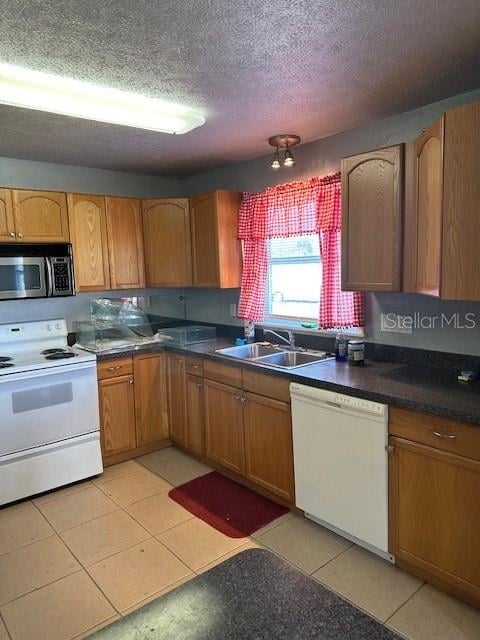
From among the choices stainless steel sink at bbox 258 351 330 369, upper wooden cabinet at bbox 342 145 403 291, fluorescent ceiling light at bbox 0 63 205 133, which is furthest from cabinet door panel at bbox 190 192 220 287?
upper wooden cabinet at bbox 342 145 403 291

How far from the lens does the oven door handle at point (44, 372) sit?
2.82m

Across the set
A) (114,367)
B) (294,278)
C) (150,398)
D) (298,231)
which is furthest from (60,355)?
(298,231)

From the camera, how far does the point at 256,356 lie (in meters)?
3.29

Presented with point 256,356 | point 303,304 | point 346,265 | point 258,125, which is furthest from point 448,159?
point 256,356

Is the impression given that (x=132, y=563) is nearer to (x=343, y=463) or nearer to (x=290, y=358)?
(x=343, y=463)

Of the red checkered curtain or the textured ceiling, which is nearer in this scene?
the textured ceiling

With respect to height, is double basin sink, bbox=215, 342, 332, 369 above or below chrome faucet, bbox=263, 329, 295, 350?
below

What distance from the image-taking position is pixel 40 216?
3.22 m

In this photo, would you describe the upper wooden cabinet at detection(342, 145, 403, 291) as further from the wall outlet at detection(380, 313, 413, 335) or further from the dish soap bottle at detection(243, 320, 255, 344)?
the dish soap bottle at detection(243, 320, 255, 344)

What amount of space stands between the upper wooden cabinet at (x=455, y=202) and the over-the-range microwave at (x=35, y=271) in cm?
252

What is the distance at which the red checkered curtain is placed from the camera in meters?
2.78

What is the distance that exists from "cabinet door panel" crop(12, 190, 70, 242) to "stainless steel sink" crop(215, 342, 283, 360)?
4.93ft

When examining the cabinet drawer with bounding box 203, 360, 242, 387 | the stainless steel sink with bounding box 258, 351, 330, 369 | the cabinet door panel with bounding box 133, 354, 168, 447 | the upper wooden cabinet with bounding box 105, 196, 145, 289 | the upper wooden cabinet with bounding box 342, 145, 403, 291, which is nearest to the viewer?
the upper wooden cabinet with bounding box 342, 145, 403, 291

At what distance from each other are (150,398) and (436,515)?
7.53ft
